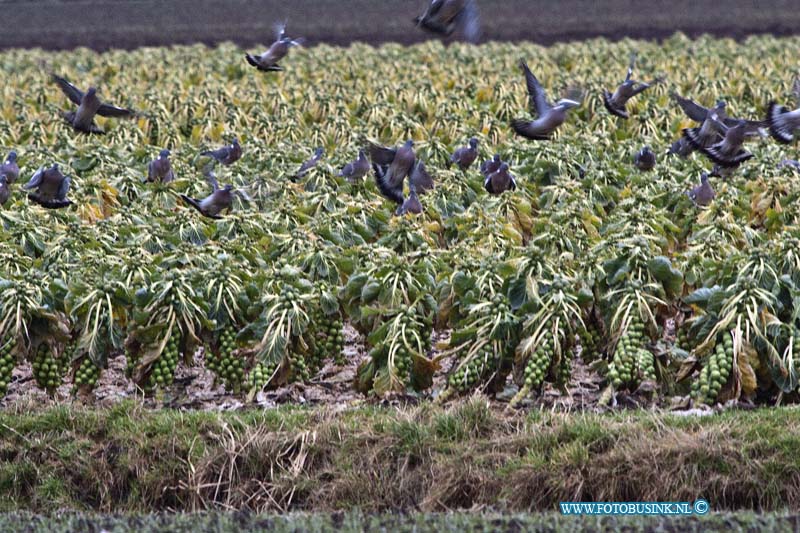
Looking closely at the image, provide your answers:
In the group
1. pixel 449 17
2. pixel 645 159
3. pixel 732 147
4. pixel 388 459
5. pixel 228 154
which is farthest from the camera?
pixel 228 154

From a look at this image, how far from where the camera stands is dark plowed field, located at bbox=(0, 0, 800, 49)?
924 inches

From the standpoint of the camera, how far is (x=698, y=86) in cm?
1360

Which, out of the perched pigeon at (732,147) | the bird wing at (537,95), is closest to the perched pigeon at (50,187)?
the bird wing at (537,95)

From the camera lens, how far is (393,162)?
299 inches

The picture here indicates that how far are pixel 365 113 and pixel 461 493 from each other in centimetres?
759

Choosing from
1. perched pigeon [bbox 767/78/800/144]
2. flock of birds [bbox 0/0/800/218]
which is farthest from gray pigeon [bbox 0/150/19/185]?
perched pigeon [bbox 767/78/800/144]

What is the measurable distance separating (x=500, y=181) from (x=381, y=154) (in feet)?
2.72

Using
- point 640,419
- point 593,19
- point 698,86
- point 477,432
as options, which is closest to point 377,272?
point 477,432

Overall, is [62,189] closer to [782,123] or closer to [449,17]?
[449,17]

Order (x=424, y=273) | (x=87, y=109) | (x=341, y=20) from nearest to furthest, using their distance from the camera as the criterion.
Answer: (x=424, y=273) < (x=87, y=109) < (x=341, y=20)
